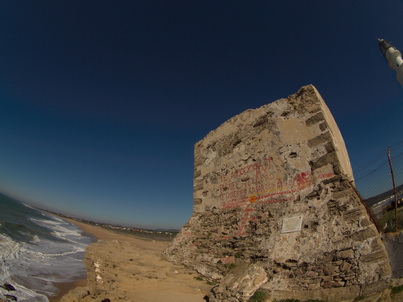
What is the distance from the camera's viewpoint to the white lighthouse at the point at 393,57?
88.0 feet

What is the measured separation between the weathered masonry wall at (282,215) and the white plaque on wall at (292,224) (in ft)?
0.06

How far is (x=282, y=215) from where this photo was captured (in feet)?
15.2

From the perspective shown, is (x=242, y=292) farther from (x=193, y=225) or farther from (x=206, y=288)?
(x=193, y=225)

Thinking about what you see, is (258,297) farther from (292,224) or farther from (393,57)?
(393,57)

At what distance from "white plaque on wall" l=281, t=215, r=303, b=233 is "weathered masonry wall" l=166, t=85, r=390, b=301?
0.02 meters

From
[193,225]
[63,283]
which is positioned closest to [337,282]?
[193,225]

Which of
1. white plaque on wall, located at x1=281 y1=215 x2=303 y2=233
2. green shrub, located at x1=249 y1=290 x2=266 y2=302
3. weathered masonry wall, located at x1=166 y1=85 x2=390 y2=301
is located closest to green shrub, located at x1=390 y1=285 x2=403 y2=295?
weathered masonry wall, located at x1=166 y1=85 x2=390 y2=301

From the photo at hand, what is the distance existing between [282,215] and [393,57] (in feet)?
121

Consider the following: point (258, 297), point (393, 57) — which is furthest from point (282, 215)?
point (393, 57)

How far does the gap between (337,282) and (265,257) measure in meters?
1.37

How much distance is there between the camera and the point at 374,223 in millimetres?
3463

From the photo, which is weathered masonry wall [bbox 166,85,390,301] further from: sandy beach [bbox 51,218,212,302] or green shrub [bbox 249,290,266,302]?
sandy beach [bbox 51,218,212,302]

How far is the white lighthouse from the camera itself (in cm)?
2683

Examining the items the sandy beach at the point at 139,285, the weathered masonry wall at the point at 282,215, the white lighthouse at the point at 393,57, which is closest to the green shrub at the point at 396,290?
the weathered masonry wall at the point at 282,215
